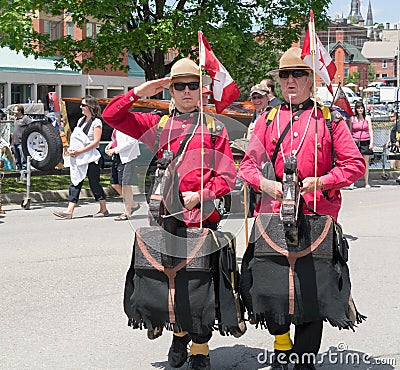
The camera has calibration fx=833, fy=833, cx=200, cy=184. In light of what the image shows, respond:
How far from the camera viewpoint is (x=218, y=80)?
5348mm

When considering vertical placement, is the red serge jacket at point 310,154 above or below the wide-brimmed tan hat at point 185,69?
below

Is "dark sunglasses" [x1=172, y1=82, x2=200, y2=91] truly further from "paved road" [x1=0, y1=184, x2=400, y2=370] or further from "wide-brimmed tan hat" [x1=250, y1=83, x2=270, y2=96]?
"wide-brimmed tan hat" [x1=250, y1=83, x2=270, y2=96]

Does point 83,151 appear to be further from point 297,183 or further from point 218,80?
Answer: point 297,183

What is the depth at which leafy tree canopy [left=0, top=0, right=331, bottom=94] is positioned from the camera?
1788cm

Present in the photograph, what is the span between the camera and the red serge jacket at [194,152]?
194 inches

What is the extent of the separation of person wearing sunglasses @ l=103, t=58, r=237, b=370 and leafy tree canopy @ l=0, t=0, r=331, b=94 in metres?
11.7

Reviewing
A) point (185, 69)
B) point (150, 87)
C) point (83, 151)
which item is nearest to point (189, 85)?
point (185, 69)

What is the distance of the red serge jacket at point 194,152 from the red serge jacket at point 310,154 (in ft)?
0.46

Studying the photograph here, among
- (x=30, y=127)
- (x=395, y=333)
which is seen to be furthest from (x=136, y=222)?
(x=30, y=127)

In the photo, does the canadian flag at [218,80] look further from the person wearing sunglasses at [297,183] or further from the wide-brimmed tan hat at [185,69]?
the person wearing sunglasses at [297,183]

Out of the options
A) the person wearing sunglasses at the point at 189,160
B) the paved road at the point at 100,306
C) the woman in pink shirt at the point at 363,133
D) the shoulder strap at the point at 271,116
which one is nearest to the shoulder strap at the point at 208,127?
the person wearing sunglasses at the point at 189,160

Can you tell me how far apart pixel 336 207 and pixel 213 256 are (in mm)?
873

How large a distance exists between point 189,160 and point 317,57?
3.53 ft

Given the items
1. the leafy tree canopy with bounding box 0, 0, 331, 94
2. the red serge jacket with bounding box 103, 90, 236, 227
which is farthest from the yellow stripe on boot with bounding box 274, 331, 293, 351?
the leafy tree canopy with bounding box 0, 0, 331, 94
